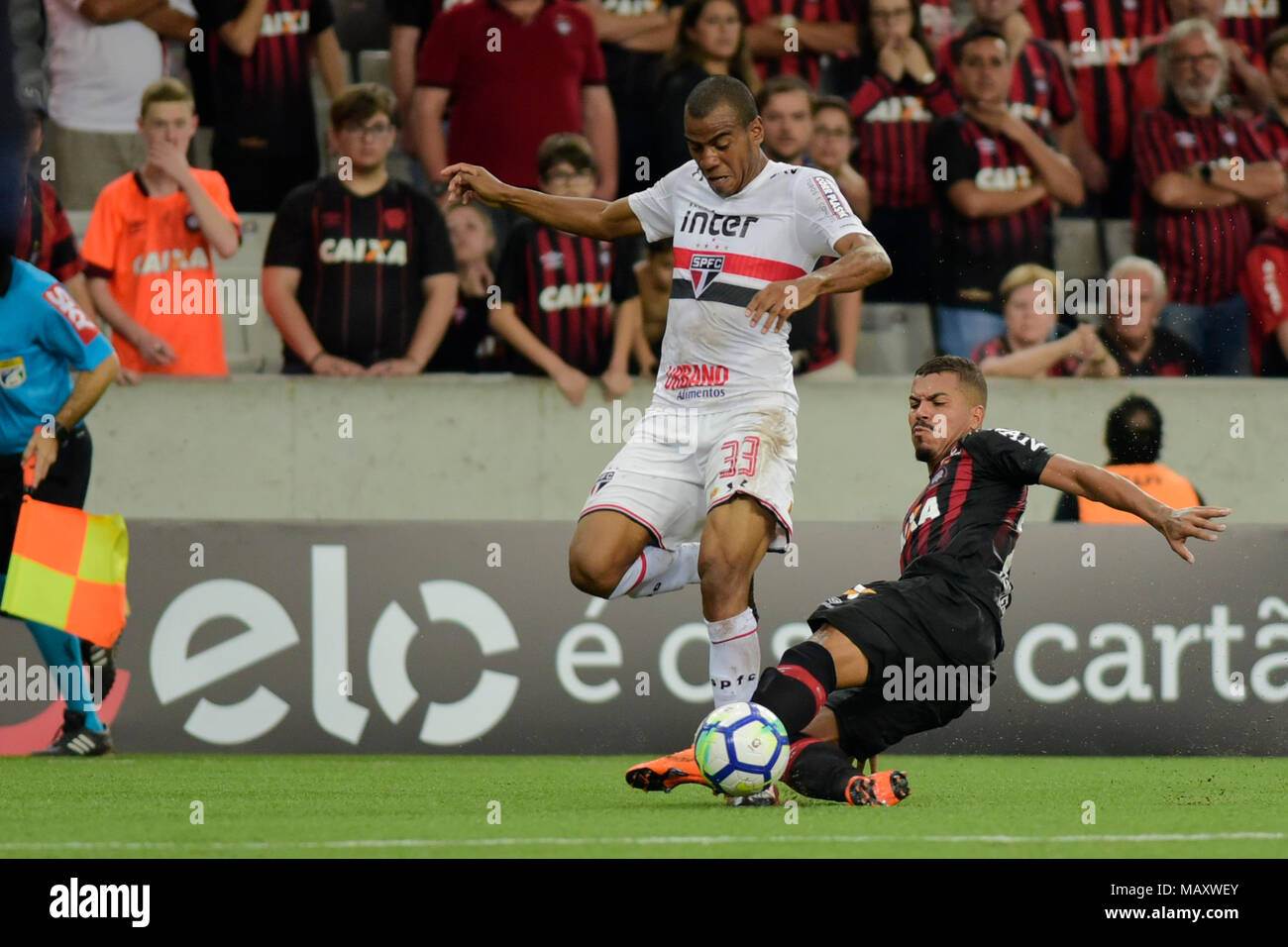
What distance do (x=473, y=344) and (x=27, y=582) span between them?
2.90 meters

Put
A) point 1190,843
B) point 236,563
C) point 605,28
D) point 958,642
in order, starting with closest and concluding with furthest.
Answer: point 1190,843
point 958,642
point 236,563
point 605,28

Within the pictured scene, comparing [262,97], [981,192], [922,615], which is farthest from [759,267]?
[262,97]

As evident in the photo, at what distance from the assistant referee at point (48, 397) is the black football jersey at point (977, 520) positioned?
366 centimetres

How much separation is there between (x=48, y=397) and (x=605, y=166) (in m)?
3.48

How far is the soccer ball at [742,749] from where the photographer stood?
5840mm

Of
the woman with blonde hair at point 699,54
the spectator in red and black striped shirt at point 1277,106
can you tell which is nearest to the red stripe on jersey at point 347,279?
the woman with blonde hair at point 699,54

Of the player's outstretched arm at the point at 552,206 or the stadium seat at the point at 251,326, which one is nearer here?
the player's outstretched arm at the point at 552,206

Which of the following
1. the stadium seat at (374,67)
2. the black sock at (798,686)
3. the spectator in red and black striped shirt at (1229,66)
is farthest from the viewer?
the stadium seat at (374,67)

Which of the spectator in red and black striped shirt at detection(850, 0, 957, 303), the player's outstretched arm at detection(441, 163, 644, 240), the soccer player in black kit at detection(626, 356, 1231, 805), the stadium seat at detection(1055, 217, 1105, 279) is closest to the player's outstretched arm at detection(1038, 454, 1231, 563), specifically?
the soccer player in black kit at detection(626, 356, 1231, 805)

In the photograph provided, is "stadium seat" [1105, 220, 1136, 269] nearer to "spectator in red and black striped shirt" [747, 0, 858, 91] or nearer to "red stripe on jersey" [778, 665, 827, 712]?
"spectator in red and black striped shirt" [747, 0, 858, 91]

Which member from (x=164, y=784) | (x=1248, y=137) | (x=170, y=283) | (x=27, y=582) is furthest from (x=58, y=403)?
(x=1248, y=137)

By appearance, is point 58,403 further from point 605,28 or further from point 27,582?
point 605,28

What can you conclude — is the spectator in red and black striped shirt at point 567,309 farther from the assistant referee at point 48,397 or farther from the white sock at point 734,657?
the white sock at point 734,657

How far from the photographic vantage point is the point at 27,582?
26.3ft
